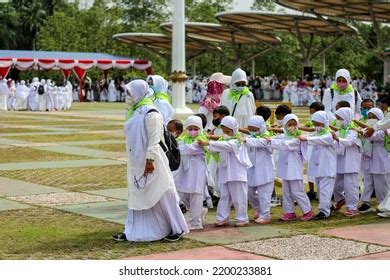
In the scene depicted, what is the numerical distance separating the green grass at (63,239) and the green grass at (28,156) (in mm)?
6158

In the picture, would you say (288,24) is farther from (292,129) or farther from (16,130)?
(292,129)

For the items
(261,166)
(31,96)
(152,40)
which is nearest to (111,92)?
(152,40)

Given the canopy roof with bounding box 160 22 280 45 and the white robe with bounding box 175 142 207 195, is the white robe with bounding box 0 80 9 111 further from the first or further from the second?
the white robe with bounding box 175 142 207 195

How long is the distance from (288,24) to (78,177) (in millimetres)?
33117

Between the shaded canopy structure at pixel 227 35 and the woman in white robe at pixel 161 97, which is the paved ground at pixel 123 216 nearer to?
the woman in white robe at pixel 161 97

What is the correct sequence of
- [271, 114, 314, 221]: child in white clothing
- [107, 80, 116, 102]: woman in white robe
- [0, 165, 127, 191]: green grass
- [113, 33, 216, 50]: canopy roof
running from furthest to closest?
[107, 80, 116, 102]: woman in white robe → [113, 33, 216, 50]: canopy roof → [0, 165, 127, 191]: green grass → [271, 114, 314, 221]: child in white clothing

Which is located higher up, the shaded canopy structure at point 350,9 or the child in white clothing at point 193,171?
the shaded canopy structure at point 350,9

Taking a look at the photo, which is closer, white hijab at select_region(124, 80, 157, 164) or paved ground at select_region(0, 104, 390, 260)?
paved ground at select_region(0, 104, 390, 260)

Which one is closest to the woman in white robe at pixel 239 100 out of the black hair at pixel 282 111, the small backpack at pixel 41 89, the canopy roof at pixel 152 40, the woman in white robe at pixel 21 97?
the black hair at pixel 282 111

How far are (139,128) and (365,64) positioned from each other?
54.0m

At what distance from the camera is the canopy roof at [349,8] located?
37.4 meters

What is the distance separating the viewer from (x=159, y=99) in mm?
10945

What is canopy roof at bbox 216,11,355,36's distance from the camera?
43.4 meters

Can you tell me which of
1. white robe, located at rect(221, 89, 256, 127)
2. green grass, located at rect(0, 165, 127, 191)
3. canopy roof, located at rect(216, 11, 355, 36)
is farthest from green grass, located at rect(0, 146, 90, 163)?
canopy roof, located at rect(216, 11, 355, 36)
